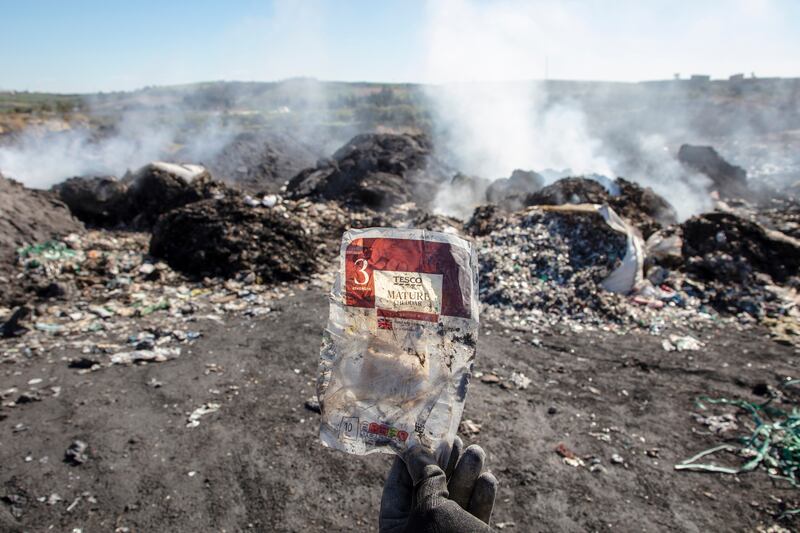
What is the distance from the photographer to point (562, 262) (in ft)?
20.7

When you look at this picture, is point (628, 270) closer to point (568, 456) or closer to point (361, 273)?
point (568, 456)

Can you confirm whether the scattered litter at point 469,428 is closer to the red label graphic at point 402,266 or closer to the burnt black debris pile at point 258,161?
the red label graphic at point 402,266

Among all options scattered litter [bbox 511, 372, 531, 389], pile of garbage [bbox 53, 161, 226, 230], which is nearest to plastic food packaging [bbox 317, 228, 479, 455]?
scattered litter [bbox 511, 372, 531, 389]

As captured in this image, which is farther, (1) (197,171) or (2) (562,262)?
(1) (197,171)

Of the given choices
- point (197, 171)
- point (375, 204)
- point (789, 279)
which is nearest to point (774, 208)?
point (789, 279)

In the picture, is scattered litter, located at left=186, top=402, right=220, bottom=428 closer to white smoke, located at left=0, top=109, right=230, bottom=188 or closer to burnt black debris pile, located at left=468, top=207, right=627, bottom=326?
burnt black debris pile, located at left=468, top=207, right=627, bottom=326

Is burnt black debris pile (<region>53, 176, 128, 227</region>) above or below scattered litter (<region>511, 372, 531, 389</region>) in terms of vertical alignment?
above

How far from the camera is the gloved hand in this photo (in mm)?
1219

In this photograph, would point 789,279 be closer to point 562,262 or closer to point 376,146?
point 562,262

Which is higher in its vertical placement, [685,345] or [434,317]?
[434,317]

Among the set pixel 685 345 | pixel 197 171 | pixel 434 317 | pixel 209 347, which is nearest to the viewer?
pixel 434 317

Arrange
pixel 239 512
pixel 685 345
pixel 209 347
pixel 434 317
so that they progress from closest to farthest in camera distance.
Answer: pixel 434 317
pixel 239 512
pixel 209 347
pixel 685 345

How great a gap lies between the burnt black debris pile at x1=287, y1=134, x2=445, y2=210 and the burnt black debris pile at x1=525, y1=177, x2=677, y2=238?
3.77 m

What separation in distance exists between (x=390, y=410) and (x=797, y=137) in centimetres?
2785
